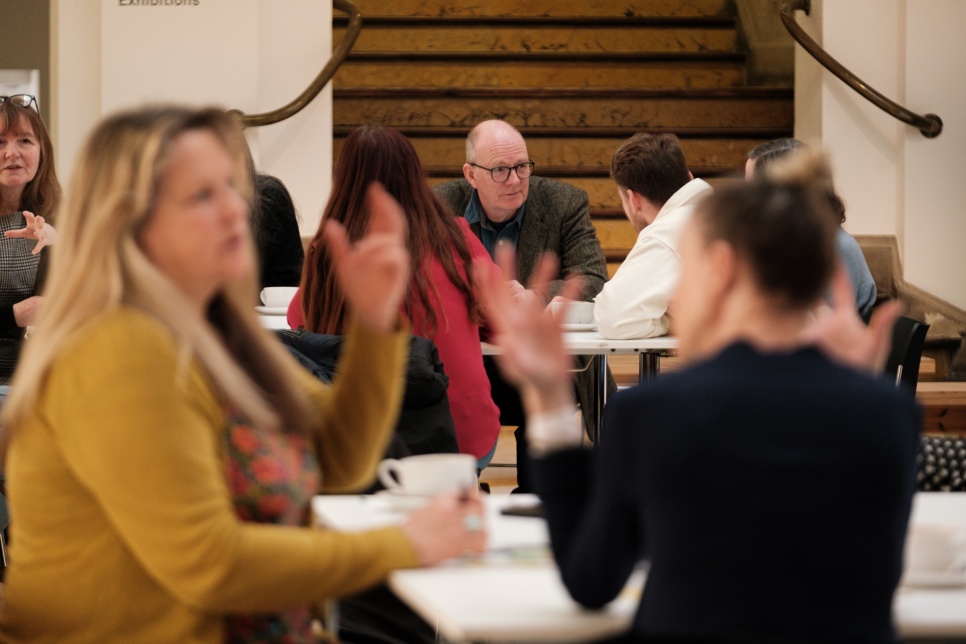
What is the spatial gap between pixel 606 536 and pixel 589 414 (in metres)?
3.40

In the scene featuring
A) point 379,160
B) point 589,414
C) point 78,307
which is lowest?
point 589,414

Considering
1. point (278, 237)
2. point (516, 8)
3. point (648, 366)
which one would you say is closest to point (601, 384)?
Answer: point (648, 366)

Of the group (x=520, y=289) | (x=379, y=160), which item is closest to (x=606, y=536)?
(x=379, y=160)

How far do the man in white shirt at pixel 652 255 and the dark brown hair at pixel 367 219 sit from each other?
28.7 inches

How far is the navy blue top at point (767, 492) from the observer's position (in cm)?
128

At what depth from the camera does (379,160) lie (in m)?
3.15

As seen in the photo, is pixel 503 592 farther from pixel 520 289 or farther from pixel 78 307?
pixel 520 289

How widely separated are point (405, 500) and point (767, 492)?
0.73 meters

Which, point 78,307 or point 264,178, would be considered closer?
point 78,307

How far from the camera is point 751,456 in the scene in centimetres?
129

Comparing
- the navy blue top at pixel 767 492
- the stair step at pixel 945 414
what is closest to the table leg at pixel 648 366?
the stair step at pixel 945 414

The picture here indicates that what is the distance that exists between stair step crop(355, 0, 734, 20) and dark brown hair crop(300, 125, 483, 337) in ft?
16.7

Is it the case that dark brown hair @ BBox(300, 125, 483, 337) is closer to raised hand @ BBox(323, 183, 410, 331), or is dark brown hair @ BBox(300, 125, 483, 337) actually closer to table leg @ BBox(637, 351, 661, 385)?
table leg @ BBox(637, 351, 661, 385)

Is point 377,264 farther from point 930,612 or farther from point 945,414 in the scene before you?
point 945,414
